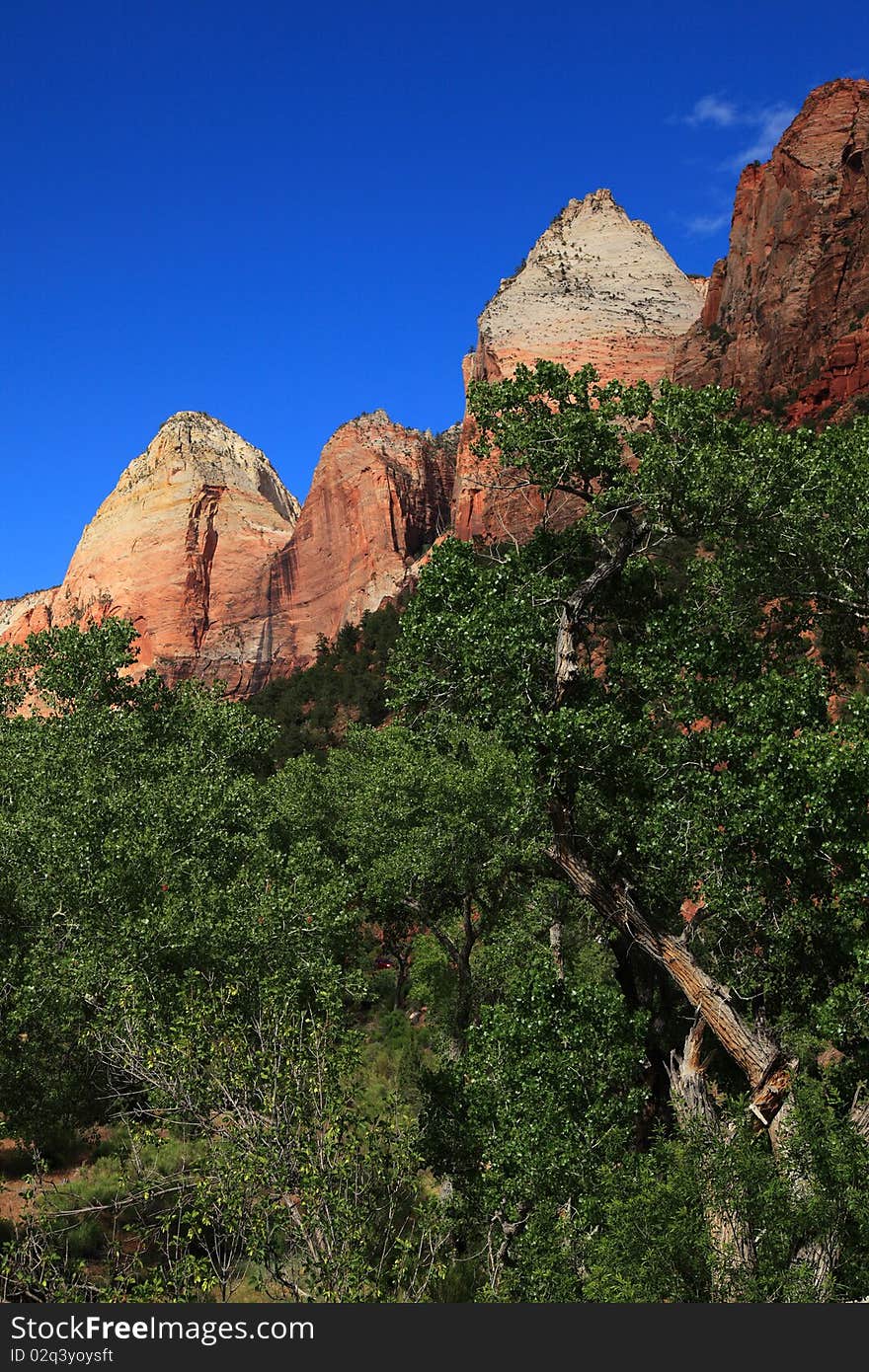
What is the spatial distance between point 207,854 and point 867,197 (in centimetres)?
5405

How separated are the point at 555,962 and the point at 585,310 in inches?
2571

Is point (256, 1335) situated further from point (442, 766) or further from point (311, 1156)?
point (442, 766)

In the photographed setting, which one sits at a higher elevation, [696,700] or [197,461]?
[197,461]

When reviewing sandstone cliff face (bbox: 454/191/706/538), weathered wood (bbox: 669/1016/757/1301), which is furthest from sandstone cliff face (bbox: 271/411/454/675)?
weathered wood (bbox: 669/1016/757/1301)

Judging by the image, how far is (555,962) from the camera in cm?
1235

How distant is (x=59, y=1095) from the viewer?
Result: 1227 cm

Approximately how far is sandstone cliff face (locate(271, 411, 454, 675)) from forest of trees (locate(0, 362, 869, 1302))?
66.2 metres

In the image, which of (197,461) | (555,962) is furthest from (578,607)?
(197,461)

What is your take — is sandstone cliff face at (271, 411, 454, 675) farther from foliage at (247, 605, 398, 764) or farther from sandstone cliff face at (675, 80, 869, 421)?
sandstone cliff face at (675, 80, 869, 421)

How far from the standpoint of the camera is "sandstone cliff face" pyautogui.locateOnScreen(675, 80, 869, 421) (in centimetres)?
4684

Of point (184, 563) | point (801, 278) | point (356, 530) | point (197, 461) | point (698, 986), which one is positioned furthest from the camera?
point (197, 461)

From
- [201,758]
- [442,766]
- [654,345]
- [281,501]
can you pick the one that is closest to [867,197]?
[654,345]

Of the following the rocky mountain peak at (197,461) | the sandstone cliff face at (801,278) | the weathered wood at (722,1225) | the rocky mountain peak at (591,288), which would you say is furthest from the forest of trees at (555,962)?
the rocky mountain peak at (197,461)

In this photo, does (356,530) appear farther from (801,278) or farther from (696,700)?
(696,700)
